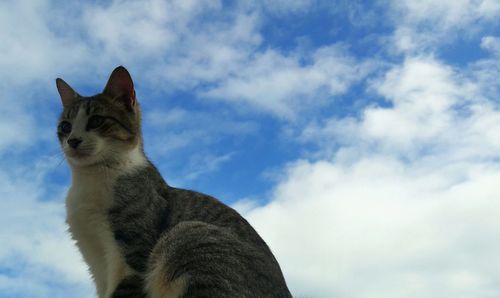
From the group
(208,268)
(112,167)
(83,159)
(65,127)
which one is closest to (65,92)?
(65,127)

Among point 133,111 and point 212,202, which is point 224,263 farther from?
point 133,111

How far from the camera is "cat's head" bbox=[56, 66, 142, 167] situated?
719 centimetres

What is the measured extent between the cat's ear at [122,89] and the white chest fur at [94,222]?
119 centimetres

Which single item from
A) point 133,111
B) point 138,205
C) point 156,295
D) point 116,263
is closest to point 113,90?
point 133,111

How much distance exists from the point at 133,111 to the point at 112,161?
35.4 inches

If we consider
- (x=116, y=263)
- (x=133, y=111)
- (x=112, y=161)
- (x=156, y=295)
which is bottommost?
(x=156, y=295)

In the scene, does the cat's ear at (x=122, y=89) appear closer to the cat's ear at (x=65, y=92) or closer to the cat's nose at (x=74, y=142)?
the cat's ear at (x=65, y=92)

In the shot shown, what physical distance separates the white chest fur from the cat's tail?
0.82m

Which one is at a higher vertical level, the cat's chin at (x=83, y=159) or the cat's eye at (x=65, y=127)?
the cat's eye at (x=65, y=127)

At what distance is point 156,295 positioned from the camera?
6.01 m

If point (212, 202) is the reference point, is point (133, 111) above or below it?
above

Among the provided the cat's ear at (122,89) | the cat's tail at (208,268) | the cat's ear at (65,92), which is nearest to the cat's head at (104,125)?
the cat's ear at (122,89)

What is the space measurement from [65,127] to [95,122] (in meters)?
0.56

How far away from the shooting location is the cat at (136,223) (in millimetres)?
5996
